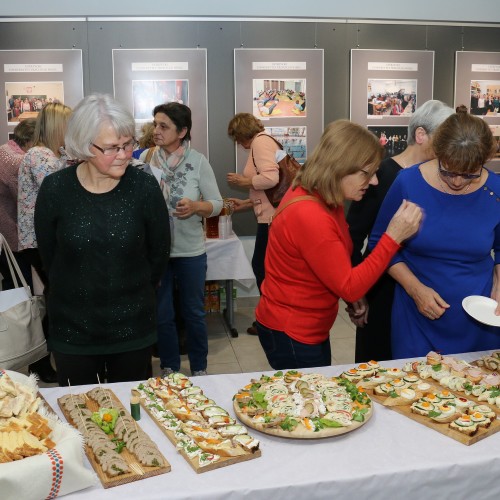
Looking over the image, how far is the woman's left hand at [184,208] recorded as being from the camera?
3275 mm

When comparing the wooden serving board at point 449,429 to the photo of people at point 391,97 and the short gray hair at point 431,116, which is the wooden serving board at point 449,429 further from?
the photo of people at point 391,97

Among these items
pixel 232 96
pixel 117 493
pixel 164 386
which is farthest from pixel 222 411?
pixel 232 96

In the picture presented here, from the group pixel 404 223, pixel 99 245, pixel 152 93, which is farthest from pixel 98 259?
pixel 152 93

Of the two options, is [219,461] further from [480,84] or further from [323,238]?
[480,84]

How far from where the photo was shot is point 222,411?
157 centimetres

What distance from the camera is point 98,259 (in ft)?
6.40

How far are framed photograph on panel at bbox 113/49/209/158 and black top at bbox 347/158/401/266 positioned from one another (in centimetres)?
272

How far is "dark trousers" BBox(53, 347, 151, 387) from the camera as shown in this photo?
2.05 m

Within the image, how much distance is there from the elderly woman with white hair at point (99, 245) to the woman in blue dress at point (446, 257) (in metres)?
0.85

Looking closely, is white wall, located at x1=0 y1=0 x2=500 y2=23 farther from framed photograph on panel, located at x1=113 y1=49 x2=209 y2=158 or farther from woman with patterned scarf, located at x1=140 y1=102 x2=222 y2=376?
woman with patterned scarf, located at x1=140 y1=102 x2=222 y2=376

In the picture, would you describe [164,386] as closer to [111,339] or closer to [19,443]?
[111,339]

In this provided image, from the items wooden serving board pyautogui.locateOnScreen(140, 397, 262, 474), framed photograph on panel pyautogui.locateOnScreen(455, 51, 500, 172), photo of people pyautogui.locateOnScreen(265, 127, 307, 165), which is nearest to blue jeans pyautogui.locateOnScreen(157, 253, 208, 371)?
photo of people pyautogui.locateOnScreen(265, 127, 307, 165)

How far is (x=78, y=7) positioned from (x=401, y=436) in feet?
13.9

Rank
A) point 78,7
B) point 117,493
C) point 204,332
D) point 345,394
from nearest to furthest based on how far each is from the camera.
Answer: point 117,493 < point 345,394 < point 204,332 < point 78,7
